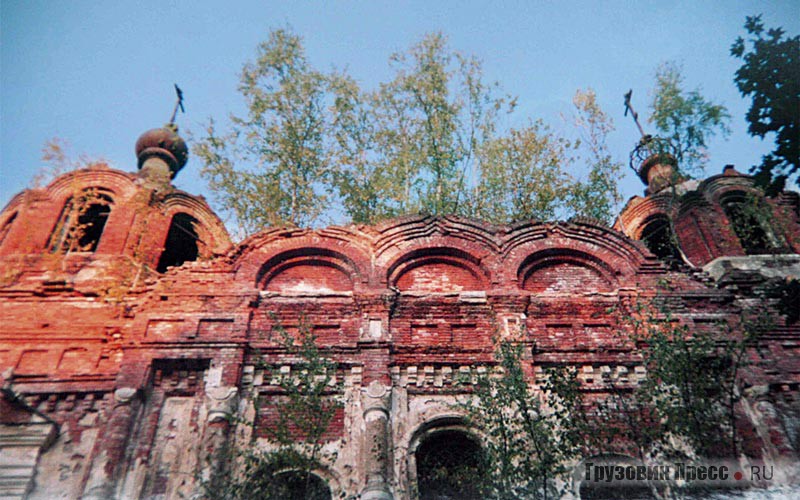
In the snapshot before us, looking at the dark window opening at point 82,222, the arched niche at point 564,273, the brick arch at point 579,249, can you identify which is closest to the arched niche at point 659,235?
the brick arch at point 579,249

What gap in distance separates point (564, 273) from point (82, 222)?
994 centimetres

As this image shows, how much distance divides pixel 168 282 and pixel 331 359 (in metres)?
3.15

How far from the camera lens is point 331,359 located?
966 centimetres

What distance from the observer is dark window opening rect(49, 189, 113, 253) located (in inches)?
477

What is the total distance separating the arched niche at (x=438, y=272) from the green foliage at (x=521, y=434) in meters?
2.45

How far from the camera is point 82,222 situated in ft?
43.9

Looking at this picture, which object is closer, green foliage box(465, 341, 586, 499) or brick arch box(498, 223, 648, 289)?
green foliage box(465, 341, 586, 499)

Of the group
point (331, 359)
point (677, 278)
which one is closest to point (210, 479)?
point (331, 359)

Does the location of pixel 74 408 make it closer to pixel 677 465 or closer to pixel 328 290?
pixel 328 290

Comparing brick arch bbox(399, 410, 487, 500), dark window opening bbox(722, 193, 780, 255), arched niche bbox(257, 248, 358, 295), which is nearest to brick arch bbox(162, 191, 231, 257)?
arched niche bbox(257, 248, 358, 295)

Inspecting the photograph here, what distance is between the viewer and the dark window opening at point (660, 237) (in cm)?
1439

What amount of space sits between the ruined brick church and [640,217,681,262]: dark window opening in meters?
0.92

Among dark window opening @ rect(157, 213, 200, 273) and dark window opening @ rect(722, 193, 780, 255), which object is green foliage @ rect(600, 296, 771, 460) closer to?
dark window opening @ rect(722, 193, 780, 255)

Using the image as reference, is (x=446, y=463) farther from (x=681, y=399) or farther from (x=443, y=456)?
(x=681, y=399)
